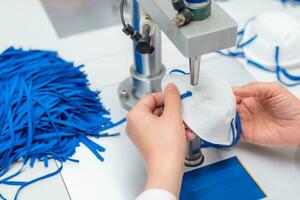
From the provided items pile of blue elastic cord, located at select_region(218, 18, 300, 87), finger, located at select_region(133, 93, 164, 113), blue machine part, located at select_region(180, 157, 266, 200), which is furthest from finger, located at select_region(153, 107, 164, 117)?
pile of blue elastic cord, located at select_region(218, 18, 300, 87)

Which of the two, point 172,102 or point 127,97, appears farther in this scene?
point 127,97

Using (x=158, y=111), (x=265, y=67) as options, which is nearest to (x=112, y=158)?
(x=158, y=111)

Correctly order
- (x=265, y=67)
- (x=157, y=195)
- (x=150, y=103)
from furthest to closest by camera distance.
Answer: (x=265, y=67)
(x=150, y=103)
(x=157, y=195)

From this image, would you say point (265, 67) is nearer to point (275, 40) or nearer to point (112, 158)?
point (275, 40)

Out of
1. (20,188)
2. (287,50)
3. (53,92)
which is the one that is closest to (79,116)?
(53,92)

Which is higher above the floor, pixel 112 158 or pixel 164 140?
pixel 164 140

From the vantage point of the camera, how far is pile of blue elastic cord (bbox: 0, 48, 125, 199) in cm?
76

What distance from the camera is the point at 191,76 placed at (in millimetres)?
645

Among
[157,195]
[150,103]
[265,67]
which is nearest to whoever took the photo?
[157,195]

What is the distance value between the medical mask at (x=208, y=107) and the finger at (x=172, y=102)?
0.04 feet

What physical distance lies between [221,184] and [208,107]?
0.46ft

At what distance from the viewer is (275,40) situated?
911 mm

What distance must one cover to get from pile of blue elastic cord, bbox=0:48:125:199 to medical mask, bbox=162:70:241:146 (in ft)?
0.62

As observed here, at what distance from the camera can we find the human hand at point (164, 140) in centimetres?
60
